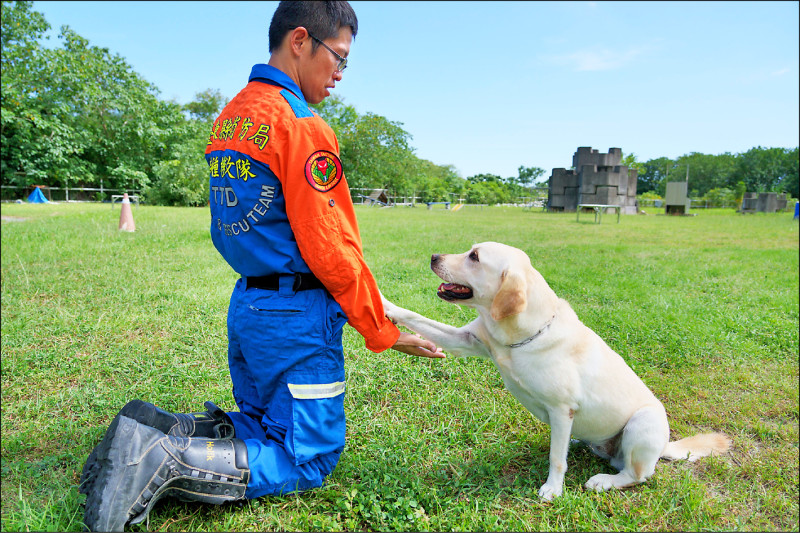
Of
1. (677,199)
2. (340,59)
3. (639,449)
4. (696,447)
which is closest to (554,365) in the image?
(639,449)

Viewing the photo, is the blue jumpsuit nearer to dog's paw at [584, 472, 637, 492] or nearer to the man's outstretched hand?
the man's outstretched hand

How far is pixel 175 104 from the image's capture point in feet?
119

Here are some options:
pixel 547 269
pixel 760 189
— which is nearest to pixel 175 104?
pixel 547 269

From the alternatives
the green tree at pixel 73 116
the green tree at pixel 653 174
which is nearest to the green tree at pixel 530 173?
the green tree at pixel 653 174

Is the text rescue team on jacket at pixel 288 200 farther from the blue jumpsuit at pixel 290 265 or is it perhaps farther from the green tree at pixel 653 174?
the green tree at pixel 653 174

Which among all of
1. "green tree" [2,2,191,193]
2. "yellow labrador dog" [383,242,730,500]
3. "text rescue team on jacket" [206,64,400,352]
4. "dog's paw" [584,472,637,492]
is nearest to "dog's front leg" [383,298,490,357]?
"yellow labrador dog" [383,242,730,500]

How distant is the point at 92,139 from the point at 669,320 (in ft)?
115

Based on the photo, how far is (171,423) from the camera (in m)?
2.17

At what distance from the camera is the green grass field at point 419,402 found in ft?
6.97

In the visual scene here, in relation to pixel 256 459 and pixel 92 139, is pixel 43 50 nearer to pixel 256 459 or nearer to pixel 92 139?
pixel 92 139

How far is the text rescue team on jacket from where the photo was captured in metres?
1.93

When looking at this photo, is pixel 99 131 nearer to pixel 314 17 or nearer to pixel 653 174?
pixel 314 17

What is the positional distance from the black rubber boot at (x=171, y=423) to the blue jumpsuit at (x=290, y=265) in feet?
0.99

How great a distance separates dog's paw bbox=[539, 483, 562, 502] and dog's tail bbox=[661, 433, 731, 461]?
69 centimetres
